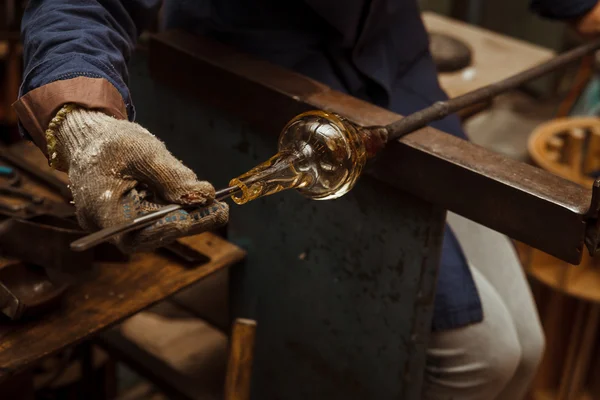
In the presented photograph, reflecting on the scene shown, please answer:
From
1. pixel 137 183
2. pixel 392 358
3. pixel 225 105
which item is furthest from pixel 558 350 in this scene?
pixel 137 183

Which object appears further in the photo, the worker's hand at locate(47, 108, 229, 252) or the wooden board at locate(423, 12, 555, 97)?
the wooden board at locate(423, 12, 555, 97)

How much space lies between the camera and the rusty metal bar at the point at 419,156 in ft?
3.03

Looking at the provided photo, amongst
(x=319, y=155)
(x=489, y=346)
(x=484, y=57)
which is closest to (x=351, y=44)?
(x=319, y=155)

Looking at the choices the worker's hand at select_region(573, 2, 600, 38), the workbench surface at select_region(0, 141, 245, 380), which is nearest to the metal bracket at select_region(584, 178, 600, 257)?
the workbench surface at select_region(0, 141, 245, 380)

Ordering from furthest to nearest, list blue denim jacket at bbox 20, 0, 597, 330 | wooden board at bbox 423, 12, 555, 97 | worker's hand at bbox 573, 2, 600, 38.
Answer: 1. wooden board at bbox 423, 12, 555, 97
2. worker's hand at bbox 573, 2, 600, 38
3. blue denim jacket at bbox 20, 0, 597, 330

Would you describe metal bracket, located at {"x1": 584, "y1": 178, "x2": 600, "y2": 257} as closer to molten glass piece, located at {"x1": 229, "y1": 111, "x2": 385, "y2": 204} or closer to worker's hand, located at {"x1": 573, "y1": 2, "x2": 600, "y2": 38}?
molten glass piece, located at {"x1": 229, "y1": 111, "x2": 385, "y2": 204}

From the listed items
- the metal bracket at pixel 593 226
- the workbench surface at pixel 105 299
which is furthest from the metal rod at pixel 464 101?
the workbench surface at pixel 105 299

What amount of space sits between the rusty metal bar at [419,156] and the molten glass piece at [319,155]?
11 cm

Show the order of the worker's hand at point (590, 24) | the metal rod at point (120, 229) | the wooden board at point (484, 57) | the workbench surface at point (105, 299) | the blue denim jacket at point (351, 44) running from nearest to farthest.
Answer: the metal rod at point (120, 229) < the workbench surface at point (105, 299) < the blue denim jacket at point (351, 44) < the worker's hand at point (590, 24) < the wooden board at point (484, 57)

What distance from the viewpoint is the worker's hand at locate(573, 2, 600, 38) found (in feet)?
4.91

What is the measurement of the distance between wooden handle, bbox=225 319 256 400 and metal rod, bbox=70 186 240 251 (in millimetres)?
274

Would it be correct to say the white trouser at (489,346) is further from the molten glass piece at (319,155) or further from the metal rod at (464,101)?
the molten glass piece at (319,155)

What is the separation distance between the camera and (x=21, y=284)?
3.46ft

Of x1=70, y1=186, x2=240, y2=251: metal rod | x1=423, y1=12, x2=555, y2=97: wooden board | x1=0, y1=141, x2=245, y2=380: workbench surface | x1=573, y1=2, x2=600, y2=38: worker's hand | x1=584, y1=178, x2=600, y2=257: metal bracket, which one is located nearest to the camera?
x1=70, y1=186, x2=240, y2=251: metal rod
